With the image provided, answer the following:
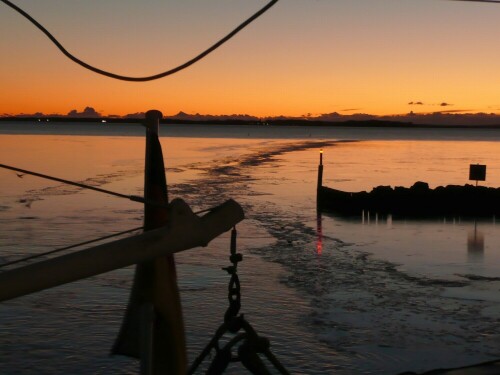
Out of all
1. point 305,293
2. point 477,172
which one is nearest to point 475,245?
point 477,172

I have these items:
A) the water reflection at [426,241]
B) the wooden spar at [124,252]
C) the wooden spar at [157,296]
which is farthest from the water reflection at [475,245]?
the wooden spar at [124,252]

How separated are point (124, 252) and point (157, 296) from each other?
98 cm

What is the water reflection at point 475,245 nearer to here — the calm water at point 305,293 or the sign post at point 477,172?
the calm water at point 305,293

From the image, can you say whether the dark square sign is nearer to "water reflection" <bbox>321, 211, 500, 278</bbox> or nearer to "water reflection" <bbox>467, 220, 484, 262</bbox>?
"water reflection" <bbox>321, 211, 500, 278</bbox>

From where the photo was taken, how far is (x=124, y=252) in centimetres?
435

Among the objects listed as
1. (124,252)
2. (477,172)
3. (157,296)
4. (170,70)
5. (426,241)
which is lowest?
(426,241)

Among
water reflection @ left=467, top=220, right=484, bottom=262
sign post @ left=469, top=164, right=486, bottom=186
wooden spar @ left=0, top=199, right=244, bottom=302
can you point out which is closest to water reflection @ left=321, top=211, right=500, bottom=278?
water reflection @ left=467, top=220, right=484, bottom=262

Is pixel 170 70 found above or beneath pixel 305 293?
above

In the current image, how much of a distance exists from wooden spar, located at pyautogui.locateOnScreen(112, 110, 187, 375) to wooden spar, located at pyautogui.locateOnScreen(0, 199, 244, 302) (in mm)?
528

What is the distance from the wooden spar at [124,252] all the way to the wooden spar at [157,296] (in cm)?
53

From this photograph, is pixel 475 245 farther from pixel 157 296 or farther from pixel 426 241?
pixel 157 296

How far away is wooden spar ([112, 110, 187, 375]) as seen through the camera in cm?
523

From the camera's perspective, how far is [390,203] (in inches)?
1465

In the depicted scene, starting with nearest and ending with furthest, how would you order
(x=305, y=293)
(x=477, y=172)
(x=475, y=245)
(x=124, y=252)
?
1. (x=124, y=252)
2. (x=305, y=293)
3. (x=475, y=245)
4. (x=477, y=172)
